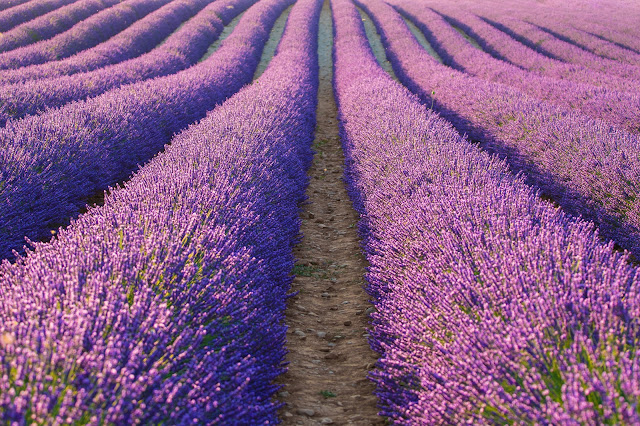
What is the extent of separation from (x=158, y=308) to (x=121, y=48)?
11895mm

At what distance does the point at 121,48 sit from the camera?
39.1 ft

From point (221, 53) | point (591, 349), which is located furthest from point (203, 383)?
point (221, 53)

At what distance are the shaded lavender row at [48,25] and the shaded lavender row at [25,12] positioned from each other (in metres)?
0.74

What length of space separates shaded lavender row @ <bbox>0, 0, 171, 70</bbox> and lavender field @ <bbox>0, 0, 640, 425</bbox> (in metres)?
2.43

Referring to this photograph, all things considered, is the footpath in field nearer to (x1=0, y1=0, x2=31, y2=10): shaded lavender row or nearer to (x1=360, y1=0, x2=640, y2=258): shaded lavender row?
(x1=360, y1=0, x2=640, y2=258): shaded lavender row

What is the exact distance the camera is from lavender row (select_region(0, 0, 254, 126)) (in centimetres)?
613

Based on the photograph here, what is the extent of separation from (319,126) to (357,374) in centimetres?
621

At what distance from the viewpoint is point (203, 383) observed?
5.75 feet

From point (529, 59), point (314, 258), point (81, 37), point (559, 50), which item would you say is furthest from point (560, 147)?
point (81, 37)

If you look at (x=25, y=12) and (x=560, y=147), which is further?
(x=25, y=12)

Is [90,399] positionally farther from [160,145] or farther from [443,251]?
[160,145]

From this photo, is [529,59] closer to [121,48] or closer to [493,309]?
[121,48]

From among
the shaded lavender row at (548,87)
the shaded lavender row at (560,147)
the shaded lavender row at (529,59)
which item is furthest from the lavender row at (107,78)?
the shaded lavender row at (529,59)

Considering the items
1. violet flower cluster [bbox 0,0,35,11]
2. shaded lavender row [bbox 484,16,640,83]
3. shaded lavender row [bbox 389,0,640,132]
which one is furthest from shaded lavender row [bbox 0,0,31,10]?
shaded lavender row [bbox 484,16,640,83]
